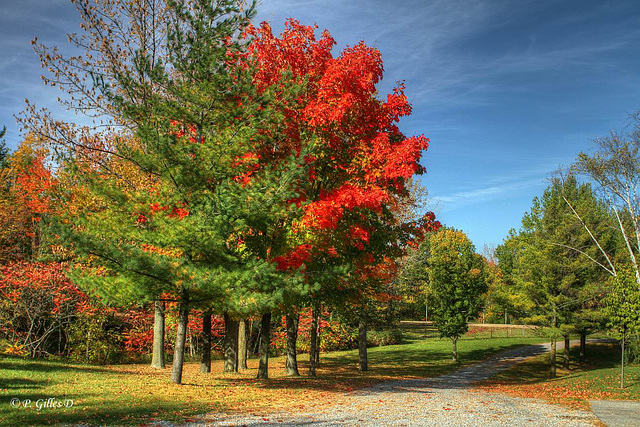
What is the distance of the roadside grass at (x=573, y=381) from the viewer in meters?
15.2

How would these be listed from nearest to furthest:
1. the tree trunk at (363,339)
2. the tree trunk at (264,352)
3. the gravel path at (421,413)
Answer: the gravel path at (421,413) < the tree trunk at (264,352) < the tree trunk at (363,339)

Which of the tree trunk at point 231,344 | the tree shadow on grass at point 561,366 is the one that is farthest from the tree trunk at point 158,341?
the tree shadow on grass at point 561,366

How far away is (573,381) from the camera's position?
20484mm

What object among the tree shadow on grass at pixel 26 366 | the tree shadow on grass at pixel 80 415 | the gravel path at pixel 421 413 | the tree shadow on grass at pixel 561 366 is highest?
the tree shadow on grass at pixel 80 415

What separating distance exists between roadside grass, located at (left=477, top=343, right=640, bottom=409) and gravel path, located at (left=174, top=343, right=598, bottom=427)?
6.68ft

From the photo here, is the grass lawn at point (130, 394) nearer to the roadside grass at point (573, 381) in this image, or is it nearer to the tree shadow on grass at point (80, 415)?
the tree shadow on grass at point (80, 415)

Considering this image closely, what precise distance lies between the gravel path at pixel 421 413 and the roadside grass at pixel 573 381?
2036 millimetres

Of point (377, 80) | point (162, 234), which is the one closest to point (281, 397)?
point (162, 234)

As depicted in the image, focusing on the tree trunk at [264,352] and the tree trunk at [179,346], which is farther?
the tree trunk at [264,352]

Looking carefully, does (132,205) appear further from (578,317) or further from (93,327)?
(578,317)

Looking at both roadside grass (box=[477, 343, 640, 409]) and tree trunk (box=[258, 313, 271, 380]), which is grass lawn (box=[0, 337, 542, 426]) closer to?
tree trunk (box=[258, 313, 271, 380])

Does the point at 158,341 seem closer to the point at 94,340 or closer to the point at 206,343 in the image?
the point at 206,343

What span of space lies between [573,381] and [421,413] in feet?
48.3

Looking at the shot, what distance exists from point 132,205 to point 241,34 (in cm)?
550
